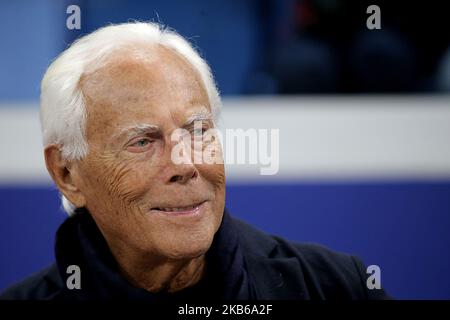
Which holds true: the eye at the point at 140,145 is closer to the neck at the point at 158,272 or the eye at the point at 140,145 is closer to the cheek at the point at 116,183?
the cheek at the point at 116,183

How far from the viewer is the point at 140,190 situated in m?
1.20

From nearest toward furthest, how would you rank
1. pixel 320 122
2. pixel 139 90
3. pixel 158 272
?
pixel 139 90
pixel 158 272
pixel 320 122

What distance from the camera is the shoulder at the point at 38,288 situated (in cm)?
133

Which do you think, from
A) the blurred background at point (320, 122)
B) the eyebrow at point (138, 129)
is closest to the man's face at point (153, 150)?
the eyebrow at point (138, 129)

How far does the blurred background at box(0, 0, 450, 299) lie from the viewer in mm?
1682

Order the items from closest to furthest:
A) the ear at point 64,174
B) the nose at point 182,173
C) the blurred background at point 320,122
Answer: the nose at point 182,173, the ear at point 64,174, the blurred background at point 320,122

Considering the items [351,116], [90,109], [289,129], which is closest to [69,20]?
[90,109]

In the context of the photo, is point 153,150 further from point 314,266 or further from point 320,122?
point 320,122

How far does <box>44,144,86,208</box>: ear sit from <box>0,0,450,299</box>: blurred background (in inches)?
14.8

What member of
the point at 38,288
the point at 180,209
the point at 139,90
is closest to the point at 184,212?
the point at 180,209

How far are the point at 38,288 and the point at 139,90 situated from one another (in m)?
0.47

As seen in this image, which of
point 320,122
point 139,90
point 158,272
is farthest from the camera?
point 320,122

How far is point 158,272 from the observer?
1.30 meters
